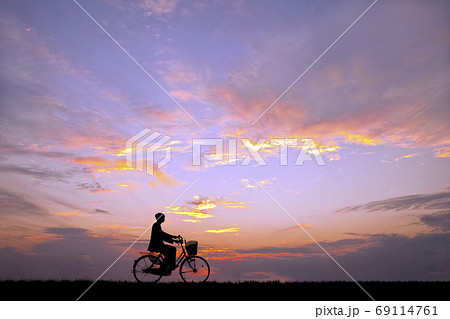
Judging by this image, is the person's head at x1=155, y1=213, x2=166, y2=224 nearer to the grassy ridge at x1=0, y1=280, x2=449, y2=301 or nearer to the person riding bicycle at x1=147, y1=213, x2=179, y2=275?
the person riding bicycle at x1=147, y1=213, x2=179, y2=275

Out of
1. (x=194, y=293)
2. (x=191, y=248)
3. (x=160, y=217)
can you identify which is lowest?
(x=194, y=293)

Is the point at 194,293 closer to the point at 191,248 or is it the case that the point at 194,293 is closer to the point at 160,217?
the point at 191,248

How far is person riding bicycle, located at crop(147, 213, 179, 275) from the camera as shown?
46.1ft

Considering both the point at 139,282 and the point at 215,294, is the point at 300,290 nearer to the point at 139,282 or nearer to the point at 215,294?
the point at 215,294

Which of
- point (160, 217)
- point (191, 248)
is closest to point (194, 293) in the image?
point (191, 248)

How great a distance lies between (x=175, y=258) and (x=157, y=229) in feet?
5.11

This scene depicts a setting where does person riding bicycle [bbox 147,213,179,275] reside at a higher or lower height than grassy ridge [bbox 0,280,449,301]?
higher

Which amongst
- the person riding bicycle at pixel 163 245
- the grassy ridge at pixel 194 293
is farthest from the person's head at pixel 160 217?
the grassy ridge at pixel 194 293

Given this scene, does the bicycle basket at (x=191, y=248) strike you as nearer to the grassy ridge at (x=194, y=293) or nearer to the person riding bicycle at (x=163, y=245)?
the person riding bicycle at (x=163, y=245)

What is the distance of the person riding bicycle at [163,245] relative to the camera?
14062 millimetres

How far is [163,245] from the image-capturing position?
14.5 metres

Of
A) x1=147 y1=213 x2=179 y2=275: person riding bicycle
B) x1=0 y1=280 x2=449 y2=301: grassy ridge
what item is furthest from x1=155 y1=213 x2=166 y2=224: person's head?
x1=0 y1=280 x2=449 y2=301: grassy ridge
